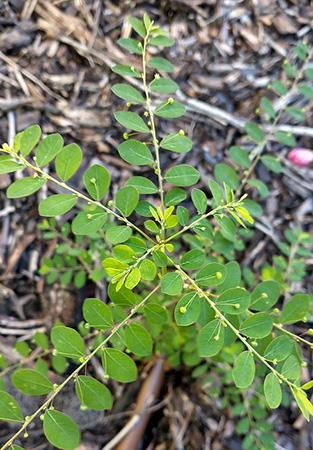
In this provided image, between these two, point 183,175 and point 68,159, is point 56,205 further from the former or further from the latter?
point 183,175

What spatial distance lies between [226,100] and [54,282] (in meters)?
1.29

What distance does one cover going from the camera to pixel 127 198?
1154mm

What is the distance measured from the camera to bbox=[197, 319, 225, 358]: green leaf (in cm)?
110

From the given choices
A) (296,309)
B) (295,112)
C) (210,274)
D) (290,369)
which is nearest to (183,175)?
(210,274)

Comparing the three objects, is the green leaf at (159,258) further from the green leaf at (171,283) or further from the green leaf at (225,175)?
the green leaf at (225,175)

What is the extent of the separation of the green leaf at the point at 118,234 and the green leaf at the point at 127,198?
0.05 m

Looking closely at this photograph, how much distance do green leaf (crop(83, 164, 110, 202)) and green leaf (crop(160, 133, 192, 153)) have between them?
0.71ft

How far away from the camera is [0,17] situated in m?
2.02

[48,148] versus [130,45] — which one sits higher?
[130,45]

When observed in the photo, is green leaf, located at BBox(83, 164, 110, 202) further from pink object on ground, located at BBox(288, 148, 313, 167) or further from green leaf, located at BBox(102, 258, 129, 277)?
pink object on ground, located at BBox(288, 148, 313, 167)

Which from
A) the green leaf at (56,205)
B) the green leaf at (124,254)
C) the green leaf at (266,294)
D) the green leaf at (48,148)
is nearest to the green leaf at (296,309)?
the green leaf at (266,294)

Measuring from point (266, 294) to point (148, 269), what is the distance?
41 centimetres

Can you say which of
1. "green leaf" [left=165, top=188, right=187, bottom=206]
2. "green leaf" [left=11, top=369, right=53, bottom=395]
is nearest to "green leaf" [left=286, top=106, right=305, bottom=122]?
"green leaf" [left=165, top=188, right=187, bottom=206]

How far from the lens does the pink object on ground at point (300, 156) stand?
199 centimetres
